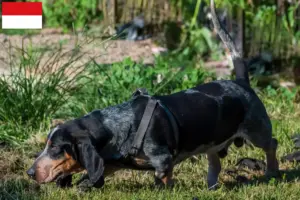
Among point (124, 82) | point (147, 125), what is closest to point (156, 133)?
point (147, 125)

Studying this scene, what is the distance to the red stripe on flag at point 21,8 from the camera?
8133mm

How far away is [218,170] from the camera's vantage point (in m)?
6.54

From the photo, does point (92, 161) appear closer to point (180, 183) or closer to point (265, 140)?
point (180, 183)

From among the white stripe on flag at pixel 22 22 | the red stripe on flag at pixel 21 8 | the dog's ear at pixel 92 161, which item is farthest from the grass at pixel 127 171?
the red stripe on flag at pixel 21 8

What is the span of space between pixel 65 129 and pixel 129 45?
229 inches

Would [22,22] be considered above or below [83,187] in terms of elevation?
above

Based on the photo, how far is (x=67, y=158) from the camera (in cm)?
554

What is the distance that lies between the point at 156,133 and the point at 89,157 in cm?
52

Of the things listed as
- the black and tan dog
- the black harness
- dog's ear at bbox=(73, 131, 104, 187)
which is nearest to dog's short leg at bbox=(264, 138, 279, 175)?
the black and tan dog

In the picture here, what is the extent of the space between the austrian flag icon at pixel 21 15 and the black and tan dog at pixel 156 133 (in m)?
2.53

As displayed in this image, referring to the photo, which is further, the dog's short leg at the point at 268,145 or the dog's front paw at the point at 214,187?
the dog's short leg at the point at 268,145

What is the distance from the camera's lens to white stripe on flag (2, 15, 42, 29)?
8.06 meters

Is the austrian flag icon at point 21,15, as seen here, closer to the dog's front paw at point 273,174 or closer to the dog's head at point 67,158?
the dog's head at point 67,158

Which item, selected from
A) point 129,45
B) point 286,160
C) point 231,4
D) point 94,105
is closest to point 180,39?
point 129,45
